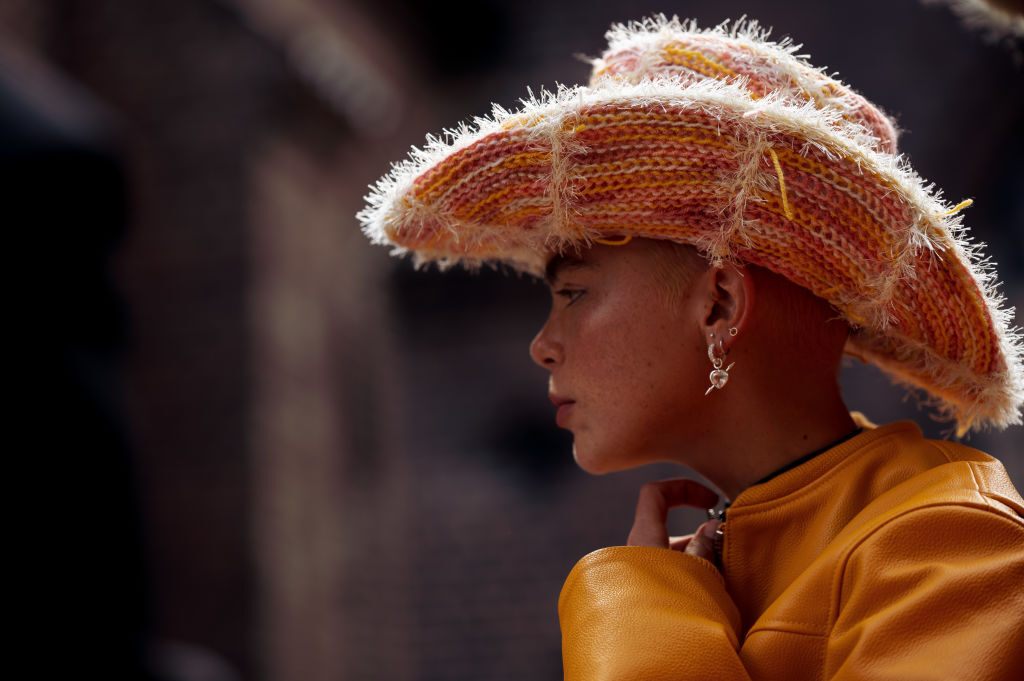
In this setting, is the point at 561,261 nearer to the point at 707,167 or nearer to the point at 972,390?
the point at 707,167

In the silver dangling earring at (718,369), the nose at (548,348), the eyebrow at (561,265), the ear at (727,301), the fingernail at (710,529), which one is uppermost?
the eyebrow at (561,265)

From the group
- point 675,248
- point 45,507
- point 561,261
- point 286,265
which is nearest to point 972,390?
point 675,248

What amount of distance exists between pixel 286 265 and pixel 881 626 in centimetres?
534

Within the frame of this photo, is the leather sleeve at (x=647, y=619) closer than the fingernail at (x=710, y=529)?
Yes

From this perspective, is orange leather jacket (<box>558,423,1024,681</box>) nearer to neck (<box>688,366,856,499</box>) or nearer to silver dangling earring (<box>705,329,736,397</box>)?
neck (<box>688,366,856,499</box>)

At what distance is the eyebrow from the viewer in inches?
73.5

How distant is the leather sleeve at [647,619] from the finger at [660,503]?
12 centimetres

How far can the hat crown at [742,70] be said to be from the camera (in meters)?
1.77

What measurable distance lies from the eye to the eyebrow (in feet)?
0.08

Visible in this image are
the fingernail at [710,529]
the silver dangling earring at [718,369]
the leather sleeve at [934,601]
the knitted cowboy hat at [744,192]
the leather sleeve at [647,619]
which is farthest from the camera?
the fingernail at [710,529]

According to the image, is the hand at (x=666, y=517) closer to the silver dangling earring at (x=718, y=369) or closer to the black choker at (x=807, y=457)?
the black choker at (x=807, y=457)

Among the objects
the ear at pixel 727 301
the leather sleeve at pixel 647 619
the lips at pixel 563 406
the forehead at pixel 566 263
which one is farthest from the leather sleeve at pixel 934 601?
the forehead at pixel 566 263

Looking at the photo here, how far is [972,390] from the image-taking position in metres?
1.78

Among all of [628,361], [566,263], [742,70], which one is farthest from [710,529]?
[742,70]
